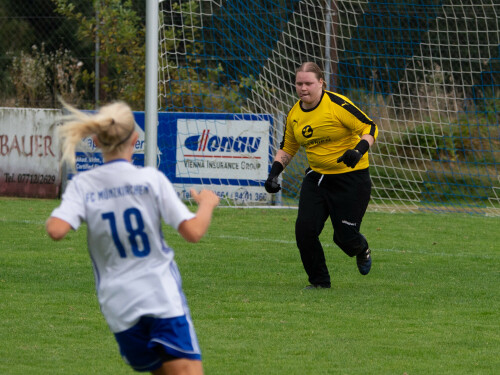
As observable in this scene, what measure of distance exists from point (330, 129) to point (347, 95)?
7.05 meters

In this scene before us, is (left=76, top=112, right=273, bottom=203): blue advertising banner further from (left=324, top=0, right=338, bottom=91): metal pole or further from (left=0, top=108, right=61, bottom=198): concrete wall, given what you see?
(left=0, top=108, right=61, bottom=198): concrete wall

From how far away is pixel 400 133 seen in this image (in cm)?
1446

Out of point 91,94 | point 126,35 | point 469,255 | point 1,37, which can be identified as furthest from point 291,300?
point 1,37

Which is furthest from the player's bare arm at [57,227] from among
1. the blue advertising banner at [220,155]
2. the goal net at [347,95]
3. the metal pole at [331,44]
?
the blue advertising banner at [220,155]

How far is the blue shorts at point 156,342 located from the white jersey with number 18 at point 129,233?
35mm

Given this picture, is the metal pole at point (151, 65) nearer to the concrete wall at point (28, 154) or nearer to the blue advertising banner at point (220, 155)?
the blue advertising banner at point (220, 155)

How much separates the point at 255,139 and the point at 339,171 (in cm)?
745

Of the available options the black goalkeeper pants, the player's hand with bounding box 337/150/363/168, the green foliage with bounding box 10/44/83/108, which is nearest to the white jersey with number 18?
the player's hand with bounding box 337/150/363/168

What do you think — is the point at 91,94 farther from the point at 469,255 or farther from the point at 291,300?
the point at 291,300

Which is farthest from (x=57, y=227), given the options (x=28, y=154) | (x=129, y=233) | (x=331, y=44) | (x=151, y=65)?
(x=28, y=154)

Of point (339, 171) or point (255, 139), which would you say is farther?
point (255, 139)

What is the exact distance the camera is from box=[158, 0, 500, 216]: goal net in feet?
45.2

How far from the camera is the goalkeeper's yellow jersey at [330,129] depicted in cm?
776

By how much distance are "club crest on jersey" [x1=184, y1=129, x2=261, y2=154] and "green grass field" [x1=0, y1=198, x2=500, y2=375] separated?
3.38 metres
